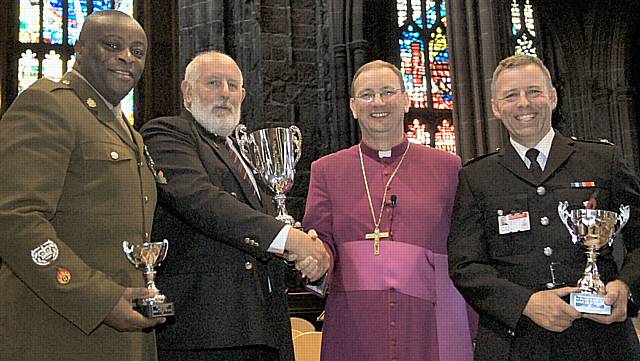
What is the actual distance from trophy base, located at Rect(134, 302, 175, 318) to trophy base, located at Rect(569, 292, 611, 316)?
1213 mm

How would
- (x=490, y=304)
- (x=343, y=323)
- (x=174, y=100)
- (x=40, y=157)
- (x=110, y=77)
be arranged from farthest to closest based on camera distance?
1. (x=174, y=100)
2. (x=343, y=323)
3. (x=490, y=304)
4. (x=110, y=77)
5. (x=40, y=157)

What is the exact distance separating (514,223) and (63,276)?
1.50 metres

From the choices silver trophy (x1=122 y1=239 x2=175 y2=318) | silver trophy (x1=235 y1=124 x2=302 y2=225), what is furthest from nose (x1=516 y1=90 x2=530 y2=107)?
silver trophy (x1=122 y1=239 x2=175 y2=318)

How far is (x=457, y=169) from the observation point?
10.3ft

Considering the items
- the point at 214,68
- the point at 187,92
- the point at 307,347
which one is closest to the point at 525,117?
the point at 214,68

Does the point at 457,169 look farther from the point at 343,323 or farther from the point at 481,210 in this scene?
the point at 343,323

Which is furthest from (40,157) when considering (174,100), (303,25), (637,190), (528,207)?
(303,25)

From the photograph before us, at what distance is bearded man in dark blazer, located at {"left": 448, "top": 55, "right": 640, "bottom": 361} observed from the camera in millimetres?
2418

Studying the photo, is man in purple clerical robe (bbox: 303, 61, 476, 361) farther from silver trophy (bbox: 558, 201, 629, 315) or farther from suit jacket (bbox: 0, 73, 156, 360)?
suit jacket (bbox: 0, 73, 156, 360)

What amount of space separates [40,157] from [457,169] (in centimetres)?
176

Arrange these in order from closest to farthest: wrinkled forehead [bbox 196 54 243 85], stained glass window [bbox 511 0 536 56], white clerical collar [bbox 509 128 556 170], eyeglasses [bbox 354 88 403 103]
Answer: white clerical collar [bbox 509 128 556 170] → wrinkled forehead [bbox 196 54 243 85] → eyeglasses [bbox 354 88 403 103] → stained glass window [bbox 511 0 536 56]

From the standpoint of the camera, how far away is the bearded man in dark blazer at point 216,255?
8.06ft

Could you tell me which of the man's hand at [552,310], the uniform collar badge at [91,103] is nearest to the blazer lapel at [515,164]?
the man's hand at [552,310]

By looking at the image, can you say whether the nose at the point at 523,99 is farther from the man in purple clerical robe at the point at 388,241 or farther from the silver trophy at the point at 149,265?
the silver trophy at the point at 149,265
